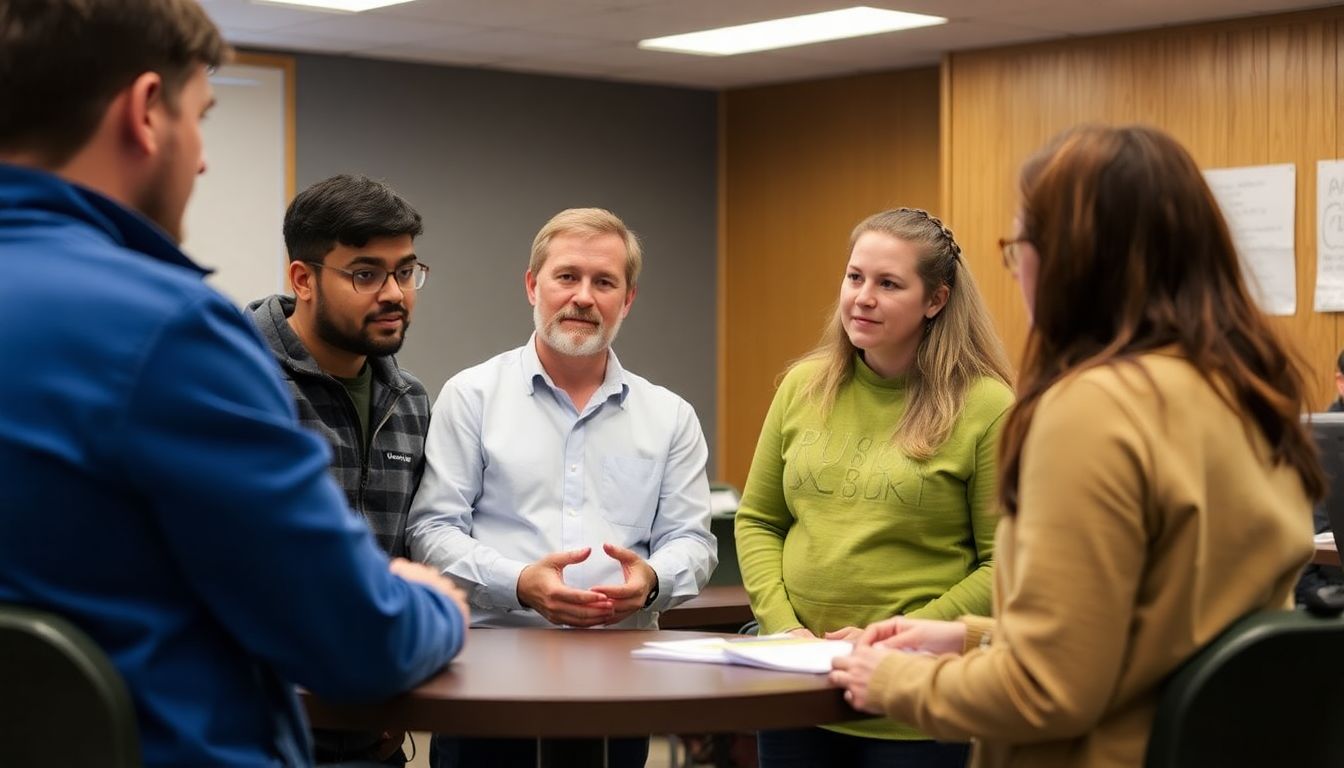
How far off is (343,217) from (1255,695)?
1.83 meters

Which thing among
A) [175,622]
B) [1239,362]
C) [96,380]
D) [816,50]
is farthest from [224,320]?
[816,50]

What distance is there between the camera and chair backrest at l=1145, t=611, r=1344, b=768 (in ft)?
5.30

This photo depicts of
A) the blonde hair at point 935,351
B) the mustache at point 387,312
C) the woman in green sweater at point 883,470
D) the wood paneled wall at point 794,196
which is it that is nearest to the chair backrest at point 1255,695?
the woman in green sweater at point 883,470

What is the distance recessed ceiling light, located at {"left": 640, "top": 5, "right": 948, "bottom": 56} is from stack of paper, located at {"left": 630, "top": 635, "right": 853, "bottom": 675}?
204 inches

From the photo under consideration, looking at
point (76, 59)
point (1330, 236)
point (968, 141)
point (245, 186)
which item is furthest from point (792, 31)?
point (76, 59)

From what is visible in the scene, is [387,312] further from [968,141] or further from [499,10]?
[968,141]

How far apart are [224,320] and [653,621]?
173 cm

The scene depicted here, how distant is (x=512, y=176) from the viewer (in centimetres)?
901

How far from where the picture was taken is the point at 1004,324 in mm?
7941

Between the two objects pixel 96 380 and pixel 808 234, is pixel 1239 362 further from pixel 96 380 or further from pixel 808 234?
pixel 808 234

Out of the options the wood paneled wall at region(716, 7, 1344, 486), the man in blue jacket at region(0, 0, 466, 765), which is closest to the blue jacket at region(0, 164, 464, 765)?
the man in blue jacket at region(0, 0, 466, 765)

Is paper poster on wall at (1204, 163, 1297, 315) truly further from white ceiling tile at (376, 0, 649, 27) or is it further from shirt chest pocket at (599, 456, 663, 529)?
shirt chest pocket at (599, 456, 663, 529)

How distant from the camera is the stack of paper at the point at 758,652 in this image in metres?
2.07

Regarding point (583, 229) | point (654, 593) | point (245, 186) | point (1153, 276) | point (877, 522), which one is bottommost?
point (654, 593)
